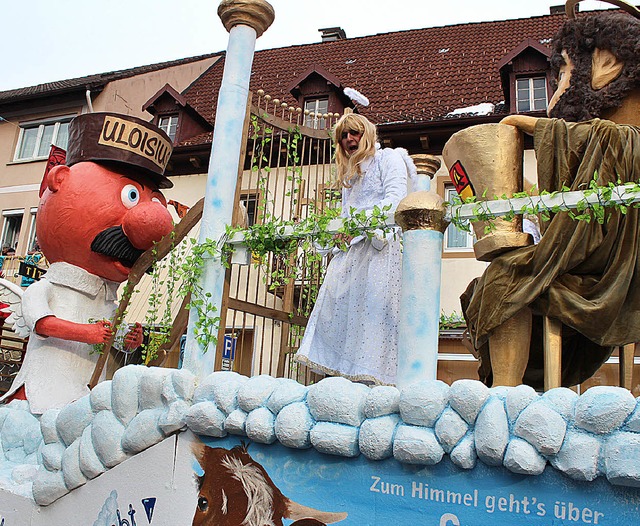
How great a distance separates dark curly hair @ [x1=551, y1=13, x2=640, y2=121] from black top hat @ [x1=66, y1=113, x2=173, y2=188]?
2797 mm

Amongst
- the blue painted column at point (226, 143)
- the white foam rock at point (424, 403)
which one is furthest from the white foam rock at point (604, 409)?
the blue painted column at point (226, 143)

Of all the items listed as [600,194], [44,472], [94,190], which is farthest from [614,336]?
[94,190]

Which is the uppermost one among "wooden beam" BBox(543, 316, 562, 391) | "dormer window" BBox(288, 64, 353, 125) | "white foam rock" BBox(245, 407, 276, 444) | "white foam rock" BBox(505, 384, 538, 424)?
"dormer window" BBox(288, 64, 353, 125)

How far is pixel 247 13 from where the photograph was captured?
3.65 metres

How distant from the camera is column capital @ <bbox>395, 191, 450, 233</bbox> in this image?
277 centimetres

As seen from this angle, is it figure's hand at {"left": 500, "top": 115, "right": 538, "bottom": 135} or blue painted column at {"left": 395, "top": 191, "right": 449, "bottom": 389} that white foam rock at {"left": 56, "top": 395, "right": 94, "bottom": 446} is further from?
figure's hand at {"left": 500, "top": 115, "right": 538, "bottom": 135}

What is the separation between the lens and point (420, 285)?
2727 millimetres

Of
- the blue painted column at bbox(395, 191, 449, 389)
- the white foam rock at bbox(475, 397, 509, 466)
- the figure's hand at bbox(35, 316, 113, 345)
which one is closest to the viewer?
the white foam rock at bbox(475, 397, 509, 466)

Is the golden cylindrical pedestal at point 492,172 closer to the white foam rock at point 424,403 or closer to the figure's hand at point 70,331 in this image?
the white foam rock at point 424,403

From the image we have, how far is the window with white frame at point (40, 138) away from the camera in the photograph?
1727 centimetres

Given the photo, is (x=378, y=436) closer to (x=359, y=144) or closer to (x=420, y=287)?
(x=420, y=287)

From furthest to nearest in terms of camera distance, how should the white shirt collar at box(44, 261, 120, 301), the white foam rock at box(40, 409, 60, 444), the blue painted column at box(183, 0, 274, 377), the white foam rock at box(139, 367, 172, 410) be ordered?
the white shirt collar at box(44, 261, 120, 301) < the white foam rock at box(40, 409, 60, 444) < the blue painted column at box(183, 0, 274, 377) < the white foam rock at box(139, 367, 172, 410)

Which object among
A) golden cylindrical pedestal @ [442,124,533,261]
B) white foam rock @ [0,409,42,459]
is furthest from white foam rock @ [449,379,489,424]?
white foam rock @ [0,409,42,459]

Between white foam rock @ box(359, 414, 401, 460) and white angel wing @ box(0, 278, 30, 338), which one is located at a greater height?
white angel wing @ box(0, 278, 30, 338)
